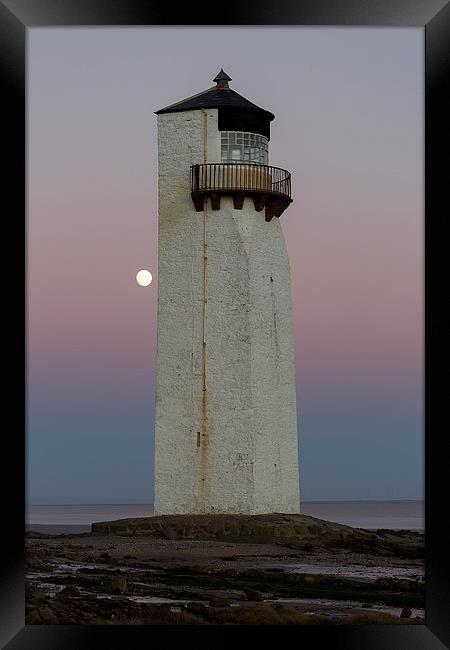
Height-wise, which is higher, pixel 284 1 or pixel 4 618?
pixel 284 1

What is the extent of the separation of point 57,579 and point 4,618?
9928 millimetres

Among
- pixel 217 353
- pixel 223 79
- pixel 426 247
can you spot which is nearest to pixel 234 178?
pixel 223 79

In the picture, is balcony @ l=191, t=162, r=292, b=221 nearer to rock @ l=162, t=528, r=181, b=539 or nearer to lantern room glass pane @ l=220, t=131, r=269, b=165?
lantern room glass pane @ l=220, t=131, r=269, b=165

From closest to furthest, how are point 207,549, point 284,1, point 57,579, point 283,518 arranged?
point 284,1 < point 57,579 < point 207,549 < point 283,518

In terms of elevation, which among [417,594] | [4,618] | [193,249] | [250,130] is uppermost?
[250,130]

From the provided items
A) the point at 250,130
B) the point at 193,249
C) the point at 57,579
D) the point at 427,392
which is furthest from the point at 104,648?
the point at 250,130

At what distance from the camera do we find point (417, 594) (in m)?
22.6

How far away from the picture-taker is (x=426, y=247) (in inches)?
541

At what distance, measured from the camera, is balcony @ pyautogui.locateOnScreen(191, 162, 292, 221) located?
98.5 feet

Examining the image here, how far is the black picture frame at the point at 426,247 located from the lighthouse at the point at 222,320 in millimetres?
15506

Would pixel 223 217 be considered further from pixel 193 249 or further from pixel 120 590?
pixel 120 590

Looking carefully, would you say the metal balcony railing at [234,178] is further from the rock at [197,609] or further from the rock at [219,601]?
the rock at [197,609]

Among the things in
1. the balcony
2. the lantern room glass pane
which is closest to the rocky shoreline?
the balcony

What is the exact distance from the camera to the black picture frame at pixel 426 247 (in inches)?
528
